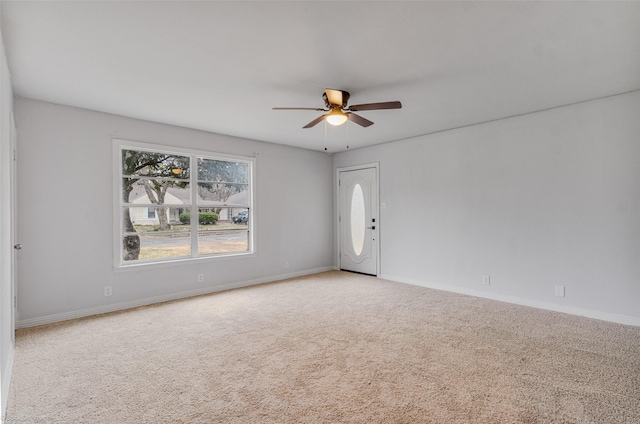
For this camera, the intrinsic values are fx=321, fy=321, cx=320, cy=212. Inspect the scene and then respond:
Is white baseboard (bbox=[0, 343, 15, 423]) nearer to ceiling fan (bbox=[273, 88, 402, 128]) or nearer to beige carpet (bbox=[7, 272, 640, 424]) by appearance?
beige carpet (bbox=[7, 272, 640, 424])

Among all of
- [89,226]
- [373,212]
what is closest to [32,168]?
[89,226]

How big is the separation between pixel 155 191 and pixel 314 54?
3.12 meters

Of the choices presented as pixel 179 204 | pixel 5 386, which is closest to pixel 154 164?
pixel 179 204

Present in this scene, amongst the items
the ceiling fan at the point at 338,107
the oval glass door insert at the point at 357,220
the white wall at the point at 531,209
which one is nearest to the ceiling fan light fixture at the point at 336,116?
the ceiling fan at the point at 338,107


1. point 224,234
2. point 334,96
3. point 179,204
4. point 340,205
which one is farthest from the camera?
point 340,205

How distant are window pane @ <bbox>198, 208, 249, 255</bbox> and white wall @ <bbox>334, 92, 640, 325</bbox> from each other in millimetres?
2618

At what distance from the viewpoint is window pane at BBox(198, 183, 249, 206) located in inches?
196

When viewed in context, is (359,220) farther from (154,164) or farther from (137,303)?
(137,303)

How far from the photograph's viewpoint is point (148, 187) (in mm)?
4426

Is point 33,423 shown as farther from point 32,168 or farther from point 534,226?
point 534,226

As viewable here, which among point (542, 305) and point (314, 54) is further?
point (542, 305)

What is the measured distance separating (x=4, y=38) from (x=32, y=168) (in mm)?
1713

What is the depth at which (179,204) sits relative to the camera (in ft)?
15.4

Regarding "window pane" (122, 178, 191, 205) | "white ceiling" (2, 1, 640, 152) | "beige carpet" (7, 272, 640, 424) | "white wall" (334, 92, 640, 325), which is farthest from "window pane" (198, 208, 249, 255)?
"white wall" (334, 92, 640, 325)
